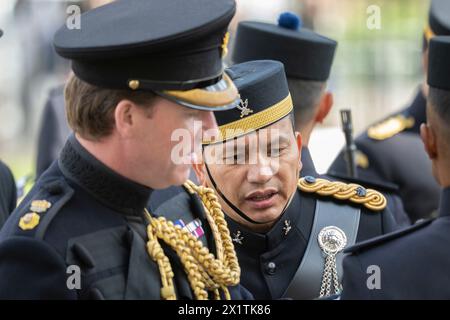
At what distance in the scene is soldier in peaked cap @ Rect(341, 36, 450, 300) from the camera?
348 centimetres

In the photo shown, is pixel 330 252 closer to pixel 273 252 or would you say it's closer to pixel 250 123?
pixel 273 252

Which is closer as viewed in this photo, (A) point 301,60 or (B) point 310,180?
(B) point 310,180

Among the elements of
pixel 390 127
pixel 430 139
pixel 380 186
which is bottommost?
pixel 390 127

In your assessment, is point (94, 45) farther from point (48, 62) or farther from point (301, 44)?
point (48, 62)

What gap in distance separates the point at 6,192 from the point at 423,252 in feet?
8.21

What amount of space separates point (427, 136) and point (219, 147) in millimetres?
1136

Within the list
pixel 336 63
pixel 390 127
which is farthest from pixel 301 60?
pixel 336 63

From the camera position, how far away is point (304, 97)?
223 inches

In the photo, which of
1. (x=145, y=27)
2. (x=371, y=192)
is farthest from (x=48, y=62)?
(x=145, y=27)

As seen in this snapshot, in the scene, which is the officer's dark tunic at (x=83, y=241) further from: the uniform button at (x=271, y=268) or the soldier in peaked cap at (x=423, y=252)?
the uniform button at (x=271, y=268)

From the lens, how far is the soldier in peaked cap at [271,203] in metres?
4.49

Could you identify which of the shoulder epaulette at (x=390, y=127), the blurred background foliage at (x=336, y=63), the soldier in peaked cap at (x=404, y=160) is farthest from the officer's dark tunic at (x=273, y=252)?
the blurred background foliage at (x=336, y=63)

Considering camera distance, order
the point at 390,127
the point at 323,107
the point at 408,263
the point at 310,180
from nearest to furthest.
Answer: the point at 408,263 < the point at 310,180 < the point at 323,107 < the point at 390,127

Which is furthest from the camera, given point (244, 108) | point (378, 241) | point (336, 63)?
point (336, 63)
